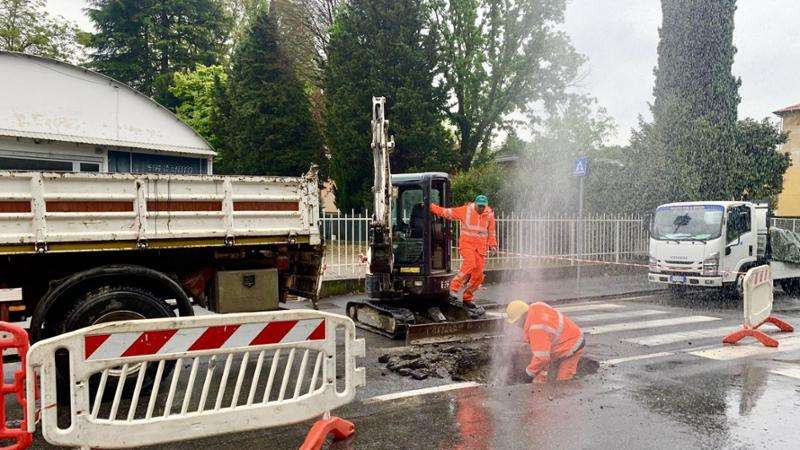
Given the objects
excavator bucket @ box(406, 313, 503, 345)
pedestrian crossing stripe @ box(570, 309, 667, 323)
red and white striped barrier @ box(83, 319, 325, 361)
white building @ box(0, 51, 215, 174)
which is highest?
white building @ box(0, 51, 215, 174)

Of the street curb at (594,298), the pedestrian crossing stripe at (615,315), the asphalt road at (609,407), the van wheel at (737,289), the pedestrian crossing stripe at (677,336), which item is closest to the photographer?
the asphalt road at (609,407)

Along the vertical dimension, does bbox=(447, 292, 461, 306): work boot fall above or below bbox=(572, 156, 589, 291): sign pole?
below

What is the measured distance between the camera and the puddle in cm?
657

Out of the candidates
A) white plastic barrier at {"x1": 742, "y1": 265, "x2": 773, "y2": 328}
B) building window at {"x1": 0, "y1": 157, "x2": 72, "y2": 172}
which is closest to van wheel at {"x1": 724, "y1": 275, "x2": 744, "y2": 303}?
white plastic barrier at {"x1": 742, "y1": 265, "x2": 773, "y2": 328}

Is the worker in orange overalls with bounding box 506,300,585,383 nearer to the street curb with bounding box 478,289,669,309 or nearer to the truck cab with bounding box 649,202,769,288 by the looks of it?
the street curb with bounding box 478,289,669,309

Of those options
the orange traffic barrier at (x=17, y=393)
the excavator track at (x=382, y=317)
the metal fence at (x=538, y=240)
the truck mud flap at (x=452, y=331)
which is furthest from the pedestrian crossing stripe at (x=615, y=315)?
the orange traffic barrier at (x=17, y=393)

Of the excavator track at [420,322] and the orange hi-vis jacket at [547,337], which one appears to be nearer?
the orange hi-vis jacket at [547,337]

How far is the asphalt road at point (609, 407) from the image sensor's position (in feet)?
14.9

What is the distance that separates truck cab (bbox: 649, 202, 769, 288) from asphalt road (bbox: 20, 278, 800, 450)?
4.31 metres

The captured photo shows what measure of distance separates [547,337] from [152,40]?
32.5 metres

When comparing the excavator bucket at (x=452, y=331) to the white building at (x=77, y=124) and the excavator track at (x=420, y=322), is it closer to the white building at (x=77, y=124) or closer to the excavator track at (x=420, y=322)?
the excavator track at (x=420, y=322)

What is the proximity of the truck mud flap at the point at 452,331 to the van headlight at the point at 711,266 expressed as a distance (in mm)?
5999

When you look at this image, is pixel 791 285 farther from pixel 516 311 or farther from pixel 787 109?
pixel 787 109

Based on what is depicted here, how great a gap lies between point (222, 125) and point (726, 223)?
1946 centimetres
